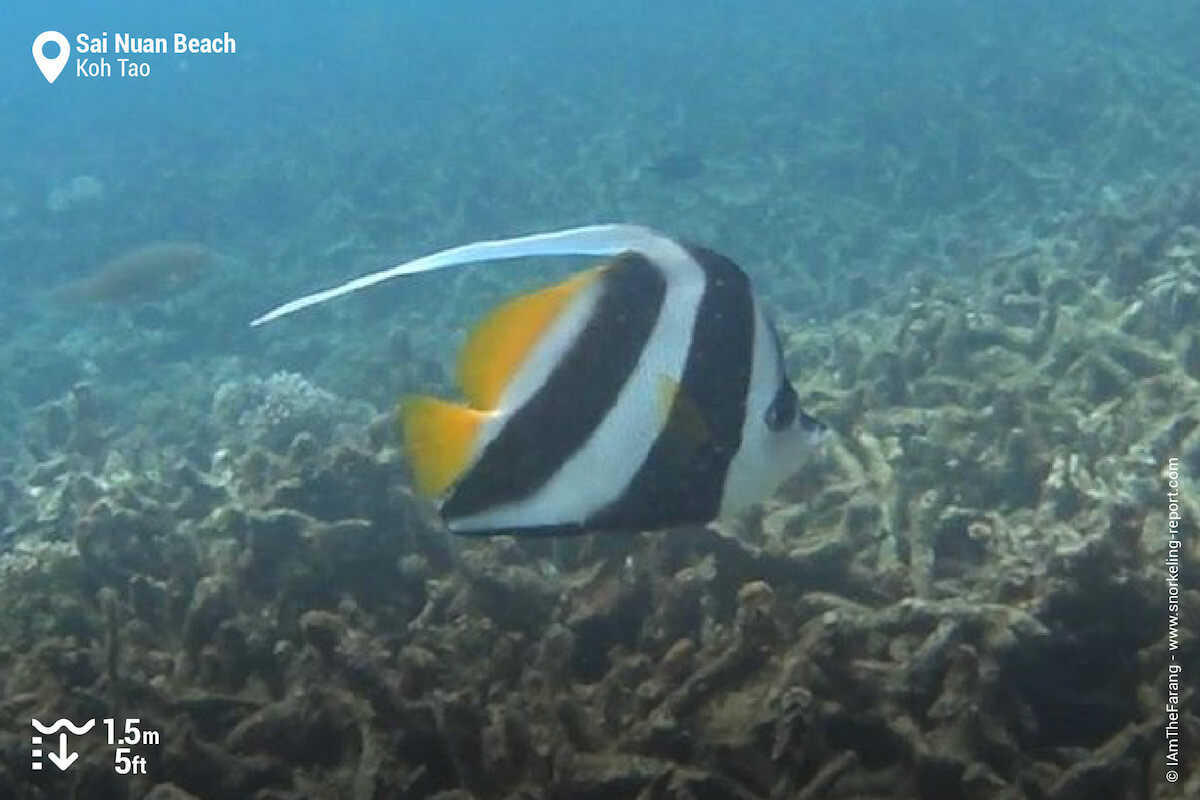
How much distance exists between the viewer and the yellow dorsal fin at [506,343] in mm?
1660

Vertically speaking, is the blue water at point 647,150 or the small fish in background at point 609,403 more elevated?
the small fish in background at point 609,403

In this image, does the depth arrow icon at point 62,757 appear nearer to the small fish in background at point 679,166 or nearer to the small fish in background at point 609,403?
the small fish in background at point 609,403

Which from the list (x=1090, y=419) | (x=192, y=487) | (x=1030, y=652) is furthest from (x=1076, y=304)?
(x=192, y=487)

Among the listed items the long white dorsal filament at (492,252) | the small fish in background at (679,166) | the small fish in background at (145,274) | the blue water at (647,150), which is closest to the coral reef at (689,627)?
the long white dorsal filament at (492,252)

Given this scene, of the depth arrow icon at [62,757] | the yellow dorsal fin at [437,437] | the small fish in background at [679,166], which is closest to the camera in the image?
the yellow dorsal fin at [437,437]

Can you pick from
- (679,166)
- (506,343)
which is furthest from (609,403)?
(679,166)

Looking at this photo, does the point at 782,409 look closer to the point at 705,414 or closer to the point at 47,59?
the point at 705,414

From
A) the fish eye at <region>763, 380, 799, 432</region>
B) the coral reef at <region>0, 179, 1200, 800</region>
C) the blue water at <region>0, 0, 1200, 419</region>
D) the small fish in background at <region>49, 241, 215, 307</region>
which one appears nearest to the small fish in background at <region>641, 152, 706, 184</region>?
the blue water at <region>0, 0, 1200, 419</region>

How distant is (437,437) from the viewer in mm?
1646

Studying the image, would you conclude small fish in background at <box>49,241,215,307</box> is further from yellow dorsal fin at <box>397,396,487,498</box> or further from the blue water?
yellow dorsal fin at <box>397,396,487,498</box>

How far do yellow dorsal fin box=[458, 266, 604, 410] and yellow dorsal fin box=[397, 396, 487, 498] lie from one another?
4 cm

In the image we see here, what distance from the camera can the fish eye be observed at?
5.79 ft

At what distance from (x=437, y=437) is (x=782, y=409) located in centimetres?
47

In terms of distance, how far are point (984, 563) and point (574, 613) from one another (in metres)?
1.18
